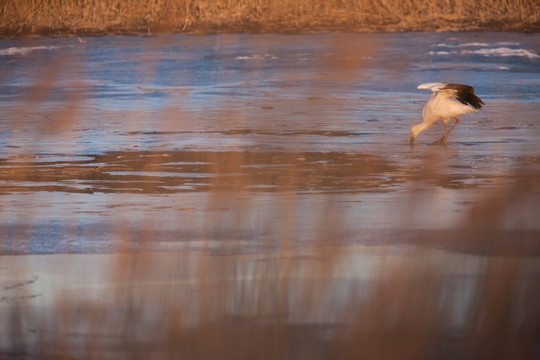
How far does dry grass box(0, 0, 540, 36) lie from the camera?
2794 centimetres

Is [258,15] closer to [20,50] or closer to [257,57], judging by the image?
[257,57]

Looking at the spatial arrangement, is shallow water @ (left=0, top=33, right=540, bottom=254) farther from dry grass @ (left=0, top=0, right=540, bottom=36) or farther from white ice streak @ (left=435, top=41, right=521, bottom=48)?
dry grass @ (left=0, top=0, right=540, bottom=36)

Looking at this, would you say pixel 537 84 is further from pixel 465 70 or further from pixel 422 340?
pixel 422 340

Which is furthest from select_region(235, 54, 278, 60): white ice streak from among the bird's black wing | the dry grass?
the bird's black wing

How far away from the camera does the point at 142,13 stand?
29.1 m

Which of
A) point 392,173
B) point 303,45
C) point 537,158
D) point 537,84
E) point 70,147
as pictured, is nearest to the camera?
point 392,173

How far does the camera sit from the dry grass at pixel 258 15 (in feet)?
91.7

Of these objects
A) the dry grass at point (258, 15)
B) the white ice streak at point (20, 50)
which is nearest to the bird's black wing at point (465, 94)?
the white ice streak at point (20, 50)

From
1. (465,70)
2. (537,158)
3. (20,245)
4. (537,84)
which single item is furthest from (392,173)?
(465,70)

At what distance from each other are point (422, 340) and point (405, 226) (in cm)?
267

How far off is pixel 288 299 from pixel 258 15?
77.5ft

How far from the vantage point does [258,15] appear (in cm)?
2861

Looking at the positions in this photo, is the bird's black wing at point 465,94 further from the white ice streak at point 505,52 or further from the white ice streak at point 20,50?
the white ice streak at point 20,50

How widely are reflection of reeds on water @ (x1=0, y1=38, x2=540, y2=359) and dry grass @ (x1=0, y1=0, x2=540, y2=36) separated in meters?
20.6
